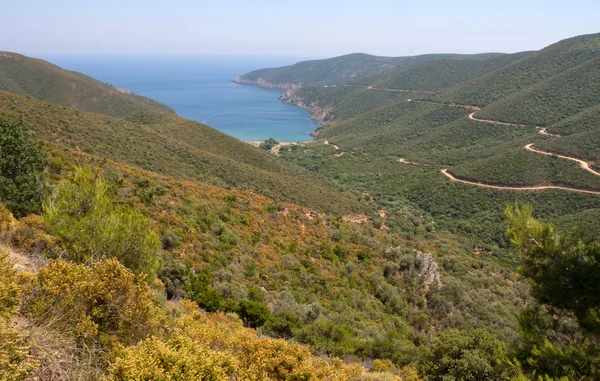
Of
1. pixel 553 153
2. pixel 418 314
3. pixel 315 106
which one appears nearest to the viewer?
pixel 418 314

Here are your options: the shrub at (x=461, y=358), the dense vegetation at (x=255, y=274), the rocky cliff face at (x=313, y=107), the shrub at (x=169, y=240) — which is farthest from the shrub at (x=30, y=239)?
the rocky cliff face at (x=313, y=107)

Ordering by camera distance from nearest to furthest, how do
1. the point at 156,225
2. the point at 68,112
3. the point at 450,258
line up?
the point at 156,225, the point at 450,258, the point at 68,112

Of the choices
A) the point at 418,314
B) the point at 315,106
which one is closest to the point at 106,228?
the point at 418,314

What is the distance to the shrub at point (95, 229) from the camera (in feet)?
24.6

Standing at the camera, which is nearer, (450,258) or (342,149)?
(450,258)

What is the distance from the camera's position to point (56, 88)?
77375 mm

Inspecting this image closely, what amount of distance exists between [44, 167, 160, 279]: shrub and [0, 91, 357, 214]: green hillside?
17.5 meters

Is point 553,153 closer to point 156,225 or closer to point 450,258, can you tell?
point 450,258

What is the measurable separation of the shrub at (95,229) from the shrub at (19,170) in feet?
8.93

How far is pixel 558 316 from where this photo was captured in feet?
22.5

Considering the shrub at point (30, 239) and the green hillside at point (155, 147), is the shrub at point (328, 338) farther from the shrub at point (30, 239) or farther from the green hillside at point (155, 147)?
the green hillside at point (155, 147)

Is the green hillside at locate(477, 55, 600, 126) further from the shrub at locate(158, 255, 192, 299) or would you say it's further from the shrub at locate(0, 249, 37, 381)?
the shrub at locate(0, 249, 37, 381)

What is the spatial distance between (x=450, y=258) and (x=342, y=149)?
2330 inches

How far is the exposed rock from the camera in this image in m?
21.2
